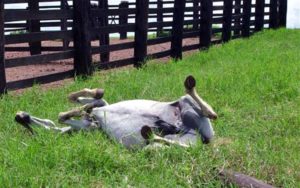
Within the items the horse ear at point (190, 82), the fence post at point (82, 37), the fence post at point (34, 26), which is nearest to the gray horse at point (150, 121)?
the horse ear at point (190, 82)

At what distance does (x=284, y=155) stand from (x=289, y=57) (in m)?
6.21

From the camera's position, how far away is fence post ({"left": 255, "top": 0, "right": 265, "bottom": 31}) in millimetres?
17891

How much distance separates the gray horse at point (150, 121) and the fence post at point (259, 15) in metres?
14.1

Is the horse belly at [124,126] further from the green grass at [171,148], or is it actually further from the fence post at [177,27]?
the fence post at [177,27]

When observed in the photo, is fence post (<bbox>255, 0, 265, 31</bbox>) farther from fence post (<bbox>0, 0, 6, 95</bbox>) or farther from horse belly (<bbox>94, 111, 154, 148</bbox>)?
horse belly (<bbox>94, 111, 154, 148</bbox>)

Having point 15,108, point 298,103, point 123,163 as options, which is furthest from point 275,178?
point 15,108

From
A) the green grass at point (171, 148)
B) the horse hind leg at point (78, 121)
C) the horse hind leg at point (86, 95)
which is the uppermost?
the horse hind leg at point (86, 95)

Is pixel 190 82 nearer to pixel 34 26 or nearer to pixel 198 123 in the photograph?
pixel 198 123

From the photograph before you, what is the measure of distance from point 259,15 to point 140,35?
9180 mm

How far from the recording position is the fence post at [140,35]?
980 cm

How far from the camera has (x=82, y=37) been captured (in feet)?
27.2

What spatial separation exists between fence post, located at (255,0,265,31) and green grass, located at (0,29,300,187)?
30.8ft

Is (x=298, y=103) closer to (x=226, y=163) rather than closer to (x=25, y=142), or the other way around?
(x=226, y=163)

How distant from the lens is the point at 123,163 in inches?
151
